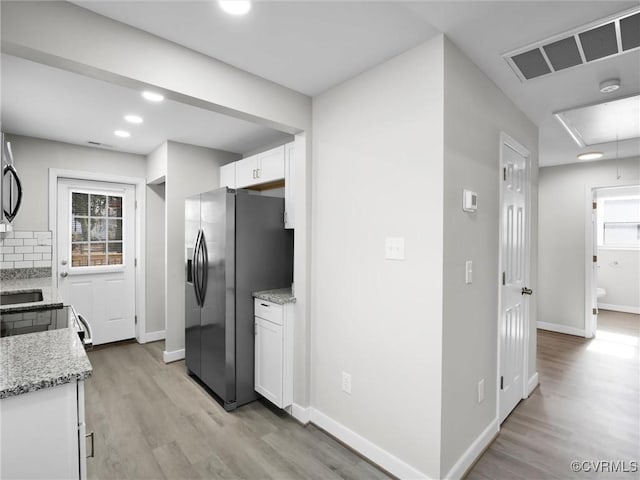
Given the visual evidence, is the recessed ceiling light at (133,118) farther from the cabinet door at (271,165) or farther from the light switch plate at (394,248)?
the light switch plate at (394,248)

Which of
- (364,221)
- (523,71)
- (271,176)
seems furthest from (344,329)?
(523,71)

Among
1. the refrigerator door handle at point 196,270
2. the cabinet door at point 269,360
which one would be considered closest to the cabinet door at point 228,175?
the refrigerator door handle at point 196,270

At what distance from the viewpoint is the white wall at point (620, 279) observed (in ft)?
20.0

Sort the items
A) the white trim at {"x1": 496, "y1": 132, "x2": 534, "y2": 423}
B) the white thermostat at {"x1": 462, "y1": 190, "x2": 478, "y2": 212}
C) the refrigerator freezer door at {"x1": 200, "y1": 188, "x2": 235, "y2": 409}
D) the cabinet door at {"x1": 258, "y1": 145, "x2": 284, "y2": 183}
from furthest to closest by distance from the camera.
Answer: the cabinet door at {"x1": 258, "y1": 145, "x2": 284, "y2": 183}
the refrigerator freezer door at {"x1": 200, "y1": 188, "x2": 235, "y2": 409}
the white trim at {"x1": 496, "y1": 132, "x2": 534, "y2": 423}
the white thermostat at {"x1": 462, "y1": 190, "x2": 478, "y2": 212}

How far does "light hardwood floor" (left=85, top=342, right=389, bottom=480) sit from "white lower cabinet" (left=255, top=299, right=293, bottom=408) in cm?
19

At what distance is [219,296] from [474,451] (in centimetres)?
213

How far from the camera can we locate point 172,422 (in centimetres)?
251

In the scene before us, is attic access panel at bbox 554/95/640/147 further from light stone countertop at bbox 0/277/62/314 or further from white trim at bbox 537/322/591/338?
light stone countertop at bbox 0/277/62/314

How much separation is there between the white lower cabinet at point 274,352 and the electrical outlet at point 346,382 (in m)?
0.44

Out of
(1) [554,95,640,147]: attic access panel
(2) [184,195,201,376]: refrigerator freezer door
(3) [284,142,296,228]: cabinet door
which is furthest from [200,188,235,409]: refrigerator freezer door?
(1) [554,95,640,147]: attic access panel

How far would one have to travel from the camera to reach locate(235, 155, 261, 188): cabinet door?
11.1ft

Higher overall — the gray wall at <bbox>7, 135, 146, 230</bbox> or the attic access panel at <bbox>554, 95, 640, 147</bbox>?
the attic access panel at <bbox>554, 95, 640, 147</bbox>

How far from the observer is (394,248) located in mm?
1963

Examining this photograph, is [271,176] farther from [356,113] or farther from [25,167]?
[25,167]
